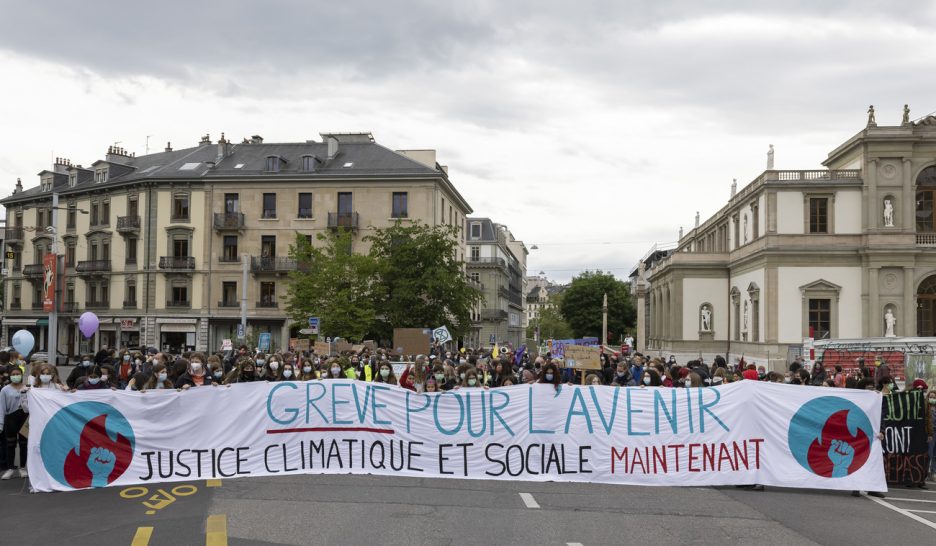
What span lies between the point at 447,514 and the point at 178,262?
53.1m

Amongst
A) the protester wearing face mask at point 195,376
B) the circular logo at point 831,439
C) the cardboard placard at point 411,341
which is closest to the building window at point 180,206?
the cardboard placard at point 411,341

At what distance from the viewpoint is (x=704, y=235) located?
87688 mm

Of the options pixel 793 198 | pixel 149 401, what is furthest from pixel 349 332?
pixel 149 401

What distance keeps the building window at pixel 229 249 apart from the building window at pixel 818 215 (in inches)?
1484

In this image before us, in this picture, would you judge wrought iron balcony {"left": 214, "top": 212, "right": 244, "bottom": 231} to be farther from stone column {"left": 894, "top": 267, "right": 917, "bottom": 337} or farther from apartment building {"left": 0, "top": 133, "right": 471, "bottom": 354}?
stone column {"left": 894, "top": 267, "right": 917, "bottom": 337}

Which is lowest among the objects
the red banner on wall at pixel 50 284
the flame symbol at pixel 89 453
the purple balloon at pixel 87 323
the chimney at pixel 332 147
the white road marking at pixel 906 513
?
the white road marking at pixel 906 513

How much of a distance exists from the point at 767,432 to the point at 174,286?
53237mm

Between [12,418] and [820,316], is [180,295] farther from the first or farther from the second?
[12,418]

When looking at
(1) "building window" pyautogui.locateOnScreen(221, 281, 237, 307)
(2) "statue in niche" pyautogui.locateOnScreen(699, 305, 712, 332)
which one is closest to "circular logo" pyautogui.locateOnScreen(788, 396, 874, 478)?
(1) "building window" pyautogui.locateOnScreen(221, 281, 237, 307)

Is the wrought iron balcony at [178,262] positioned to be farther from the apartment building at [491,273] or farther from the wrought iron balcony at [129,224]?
the apartment building at [491,273]

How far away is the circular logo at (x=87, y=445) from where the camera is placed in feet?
37.8

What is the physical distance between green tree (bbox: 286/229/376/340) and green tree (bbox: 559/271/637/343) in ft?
219

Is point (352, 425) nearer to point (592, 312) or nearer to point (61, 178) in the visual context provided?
point (61, 178)

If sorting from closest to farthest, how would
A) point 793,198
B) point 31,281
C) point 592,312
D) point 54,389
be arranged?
point 54,389, point 793,198, point 31,281, point 592,312
